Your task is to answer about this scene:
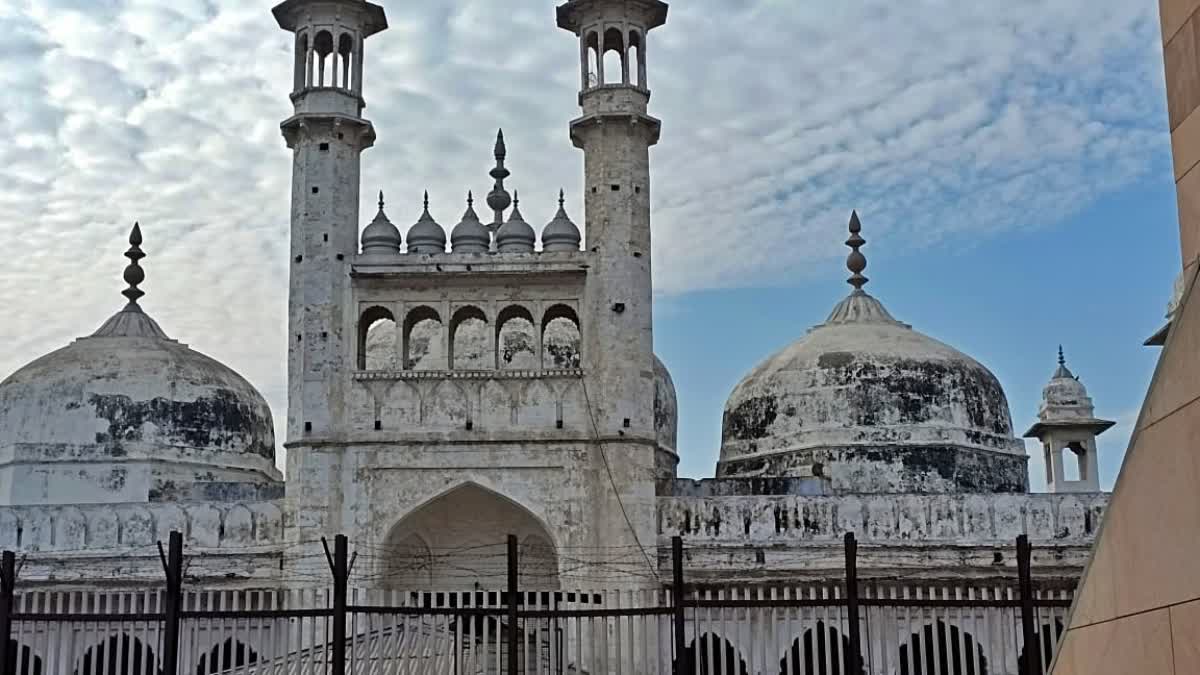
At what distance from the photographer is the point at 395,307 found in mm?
24266

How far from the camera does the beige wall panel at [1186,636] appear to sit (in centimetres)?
676

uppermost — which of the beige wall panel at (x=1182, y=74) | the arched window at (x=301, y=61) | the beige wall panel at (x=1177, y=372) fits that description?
the arched window at (x=301, y=61)

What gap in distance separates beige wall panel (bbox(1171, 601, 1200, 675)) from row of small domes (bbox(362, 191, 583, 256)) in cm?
1810

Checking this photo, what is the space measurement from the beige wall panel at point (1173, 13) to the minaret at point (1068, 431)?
80.0 feet

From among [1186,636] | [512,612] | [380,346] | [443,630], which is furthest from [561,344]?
[1186,636]

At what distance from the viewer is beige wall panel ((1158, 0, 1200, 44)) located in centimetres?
739

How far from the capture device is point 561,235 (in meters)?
25.1

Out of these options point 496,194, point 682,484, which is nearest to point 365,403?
point 682,484

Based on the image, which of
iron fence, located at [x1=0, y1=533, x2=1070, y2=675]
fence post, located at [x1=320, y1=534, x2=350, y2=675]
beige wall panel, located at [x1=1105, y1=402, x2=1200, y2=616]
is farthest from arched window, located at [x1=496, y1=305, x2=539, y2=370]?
beige wall panel, located at [x1=1105, y1=402, x2=1200, y2=616]

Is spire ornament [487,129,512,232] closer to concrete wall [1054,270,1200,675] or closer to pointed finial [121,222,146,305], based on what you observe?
pointed finial [121,222,146,305]

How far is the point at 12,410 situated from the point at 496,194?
10623 millimetres

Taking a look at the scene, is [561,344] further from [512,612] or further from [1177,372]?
[1177,372]

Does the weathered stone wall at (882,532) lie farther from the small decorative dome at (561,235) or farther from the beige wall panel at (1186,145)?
the beige wall panel at (1186,145)

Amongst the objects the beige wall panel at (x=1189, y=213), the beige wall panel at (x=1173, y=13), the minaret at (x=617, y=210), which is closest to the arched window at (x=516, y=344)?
the minaret at (x=617, y=210)
